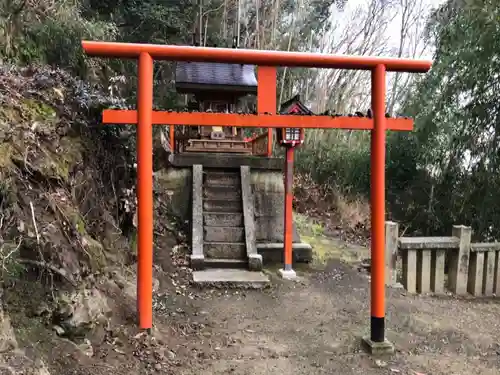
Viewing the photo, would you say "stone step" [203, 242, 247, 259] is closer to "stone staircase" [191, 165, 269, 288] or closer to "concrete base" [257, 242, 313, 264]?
"stone staircase" [191, 165, 269, 288]

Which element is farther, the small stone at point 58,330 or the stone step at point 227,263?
the stone step at point 227,263

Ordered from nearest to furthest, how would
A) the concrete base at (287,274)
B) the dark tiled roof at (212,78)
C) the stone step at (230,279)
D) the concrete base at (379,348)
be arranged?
the concrete base at (379,348) < the stone step at (230,279) < the concrete base at (287,274) < the dark tiled roof at (212,78)

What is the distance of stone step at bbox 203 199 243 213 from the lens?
23.2ft

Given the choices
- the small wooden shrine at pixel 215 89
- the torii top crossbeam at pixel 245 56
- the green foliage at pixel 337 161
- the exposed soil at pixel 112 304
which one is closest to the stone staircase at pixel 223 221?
the exposed soil at pixel 112 304

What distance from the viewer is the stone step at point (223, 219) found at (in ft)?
22.3

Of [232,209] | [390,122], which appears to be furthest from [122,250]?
[390,122]

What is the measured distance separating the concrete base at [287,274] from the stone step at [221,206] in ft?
4.44

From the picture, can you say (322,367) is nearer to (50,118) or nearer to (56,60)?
(50,118)

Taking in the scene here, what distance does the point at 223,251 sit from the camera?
642 centimetres

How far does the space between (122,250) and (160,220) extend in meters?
2.11

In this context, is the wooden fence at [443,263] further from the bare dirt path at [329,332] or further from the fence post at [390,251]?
the bare dirt path at [329,332]

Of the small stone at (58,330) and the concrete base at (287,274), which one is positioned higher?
the small stone at (58,330)

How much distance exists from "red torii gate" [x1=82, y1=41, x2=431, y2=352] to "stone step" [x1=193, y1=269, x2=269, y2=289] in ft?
6.53

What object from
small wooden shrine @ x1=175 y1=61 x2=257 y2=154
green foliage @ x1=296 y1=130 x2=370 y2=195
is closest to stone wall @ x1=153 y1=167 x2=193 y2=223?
small wooden shrine @ x1=175 y1=61 x2=257 y2=154
